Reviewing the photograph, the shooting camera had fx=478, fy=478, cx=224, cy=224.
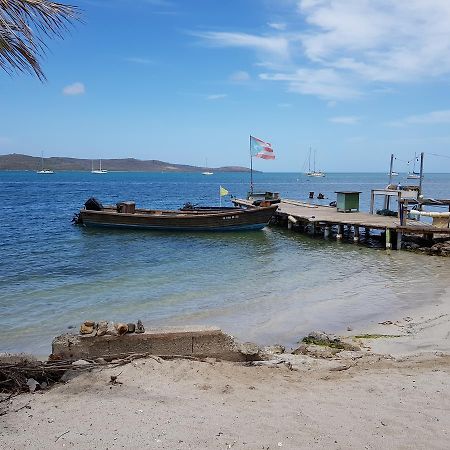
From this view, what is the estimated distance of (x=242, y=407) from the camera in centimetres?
507

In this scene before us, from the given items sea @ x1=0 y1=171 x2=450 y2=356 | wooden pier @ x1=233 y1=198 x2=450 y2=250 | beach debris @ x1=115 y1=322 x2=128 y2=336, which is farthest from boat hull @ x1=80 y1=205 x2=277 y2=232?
beach debris @ x1=115 y1=322 x2=128 y2=336

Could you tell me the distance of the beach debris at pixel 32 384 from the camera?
545 centimetres

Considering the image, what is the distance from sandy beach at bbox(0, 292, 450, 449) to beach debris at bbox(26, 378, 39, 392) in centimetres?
18

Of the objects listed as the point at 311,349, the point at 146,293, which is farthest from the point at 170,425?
the point at 146,293

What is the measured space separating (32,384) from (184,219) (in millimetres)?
21475

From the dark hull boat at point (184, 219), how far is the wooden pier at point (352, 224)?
2066mm

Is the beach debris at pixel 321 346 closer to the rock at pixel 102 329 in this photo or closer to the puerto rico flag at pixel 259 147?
the rock at pixel 102 329

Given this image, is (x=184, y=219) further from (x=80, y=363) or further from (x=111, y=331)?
(x=80, y=363)

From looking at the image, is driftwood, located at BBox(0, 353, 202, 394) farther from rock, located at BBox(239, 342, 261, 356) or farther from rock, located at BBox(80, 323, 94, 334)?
rock, located at BBox(239, 342, 261, 356)

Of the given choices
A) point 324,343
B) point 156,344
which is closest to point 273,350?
point 324,343

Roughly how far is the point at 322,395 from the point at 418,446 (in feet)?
4.52

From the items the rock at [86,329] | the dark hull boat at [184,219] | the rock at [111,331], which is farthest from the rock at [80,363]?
the dark hull boat at [184,219]

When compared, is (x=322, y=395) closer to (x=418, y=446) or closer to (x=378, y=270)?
(x=418, y=446)

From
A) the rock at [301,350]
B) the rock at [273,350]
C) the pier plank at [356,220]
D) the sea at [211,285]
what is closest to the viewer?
the rock at [273,350]
